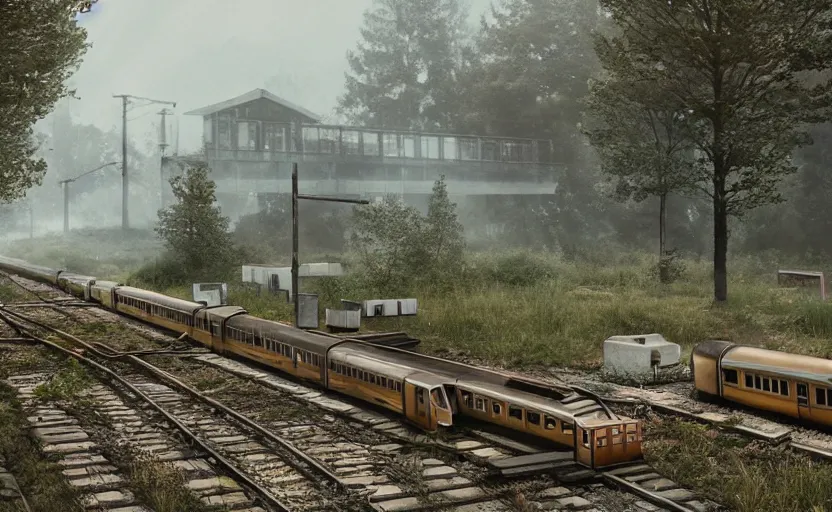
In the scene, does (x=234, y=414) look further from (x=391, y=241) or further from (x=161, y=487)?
(x=391, y=241)

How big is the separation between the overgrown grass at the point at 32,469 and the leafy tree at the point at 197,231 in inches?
868

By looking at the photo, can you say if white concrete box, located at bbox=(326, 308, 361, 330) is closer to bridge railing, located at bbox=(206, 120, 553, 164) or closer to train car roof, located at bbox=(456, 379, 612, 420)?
train car roof, located at bbox=(456, 379, 612, 420)

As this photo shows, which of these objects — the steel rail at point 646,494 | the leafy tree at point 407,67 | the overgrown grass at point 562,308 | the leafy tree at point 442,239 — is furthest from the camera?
the leafy tree at point 407,67

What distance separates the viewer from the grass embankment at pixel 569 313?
2039cm

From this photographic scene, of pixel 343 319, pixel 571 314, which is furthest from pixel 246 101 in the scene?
pixel 571 314

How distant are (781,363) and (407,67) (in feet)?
209

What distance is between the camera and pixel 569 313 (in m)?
24.2

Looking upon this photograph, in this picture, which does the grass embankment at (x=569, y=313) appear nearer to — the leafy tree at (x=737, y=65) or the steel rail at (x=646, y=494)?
the leafy tree at (x=737, y=65)

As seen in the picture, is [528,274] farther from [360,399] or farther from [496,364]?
[360,399]

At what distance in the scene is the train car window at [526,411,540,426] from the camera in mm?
11750

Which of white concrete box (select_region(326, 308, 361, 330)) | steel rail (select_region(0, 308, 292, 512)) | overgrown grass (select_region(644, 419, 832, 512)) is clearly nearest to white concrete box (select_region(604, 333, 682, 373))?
overgrown grass (select_region(644, 419, 832, 512))

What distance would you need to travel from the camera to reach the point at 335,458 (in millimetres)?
11742

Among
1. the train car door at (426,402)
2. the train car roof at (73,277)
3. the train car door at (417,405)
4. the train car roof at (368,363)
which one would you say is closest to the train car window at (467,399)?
the train car door at (426,402)

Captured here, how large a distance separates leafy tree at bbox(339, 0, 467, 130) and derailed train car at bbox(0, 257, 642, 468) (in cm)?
5270
